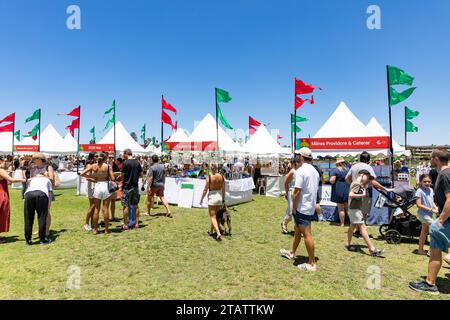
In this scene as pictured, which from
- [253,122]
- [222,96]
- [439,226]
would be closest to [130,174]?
[439,226]

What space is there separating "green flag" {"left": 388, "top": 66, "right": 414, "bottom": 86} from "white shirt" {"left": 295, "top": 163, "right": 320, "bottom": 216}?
7153 mm

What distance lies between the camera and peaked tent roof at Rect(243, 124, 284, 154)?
1655 cm

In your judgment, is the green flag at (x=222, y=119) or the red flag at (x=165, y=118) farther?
the red flag at (x=165, y=118)

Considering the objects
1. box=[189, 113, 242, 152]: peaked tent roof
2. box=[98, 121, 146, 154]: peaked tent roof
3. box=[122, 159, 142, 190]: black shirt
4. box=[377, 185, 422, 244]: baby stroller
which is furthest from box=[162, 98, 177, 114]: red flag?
box=[377, 185, 422, 244]: baby stroller

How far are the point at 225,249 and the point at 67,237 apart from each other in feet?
12.7

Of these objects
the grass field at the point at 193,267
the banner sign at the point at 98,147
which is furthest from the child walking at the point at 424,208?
the banner sign at the point at 98,147

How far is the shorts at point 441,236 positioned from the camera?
10.9 feet

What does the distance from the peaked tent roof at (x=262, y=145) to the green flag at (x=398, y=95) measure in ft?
26.5

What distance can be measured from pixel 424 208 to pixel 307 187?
8.61 feet

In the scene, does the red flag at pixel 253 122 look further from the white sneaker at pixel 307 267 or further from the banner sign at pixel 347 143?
the white sneaker at pixel 307 267

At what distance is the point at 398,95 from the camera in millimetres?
8734
